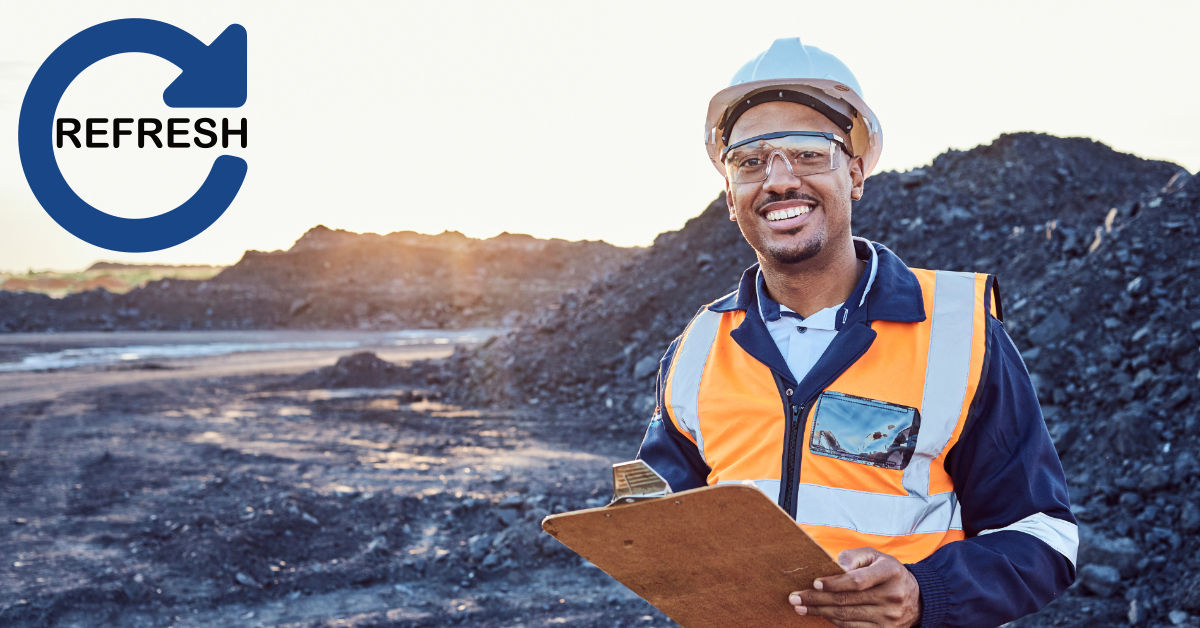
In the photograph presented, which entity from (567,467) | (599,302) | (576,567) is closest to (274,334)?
(599,302)

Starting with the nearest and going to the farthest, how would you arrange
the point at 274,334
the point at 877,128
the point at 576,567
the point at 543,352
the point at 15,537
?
1. the point at 877,128
2. the point at 576,567
3. the point at 15,537
4. the point at 543,352
5. the point at 274,334

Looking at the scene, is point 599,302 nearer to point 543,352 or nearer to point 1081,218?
point 543,352

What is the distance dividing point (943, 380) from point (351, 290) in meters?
45.1

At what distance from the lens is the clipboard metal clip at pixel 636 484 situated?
4.74 ft

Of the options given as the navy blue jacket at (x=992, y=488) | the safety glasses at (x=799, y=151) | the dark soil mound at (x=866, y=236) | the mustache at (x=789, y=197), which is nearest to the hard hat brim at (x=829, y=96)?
the safety glasses at (x=799, y=151)

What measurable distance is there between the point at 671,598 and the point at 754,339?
668 millimetres

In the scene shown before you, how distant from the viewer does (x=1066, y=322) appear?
8398 millimetres

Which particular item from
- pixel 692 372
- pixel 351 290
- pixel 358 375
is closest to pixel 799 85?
pixel 692 372

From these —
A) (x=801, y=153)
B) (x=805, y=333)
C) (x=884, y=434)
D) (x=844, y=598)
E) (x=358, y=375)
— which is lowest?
(x=358, y=375)

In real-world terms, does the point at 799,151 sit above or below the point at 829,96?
below

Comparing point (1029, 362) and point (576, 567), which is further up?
point (1029, 362)

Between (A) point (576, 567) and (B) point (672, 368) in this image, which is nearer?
(B) point (672, 368)

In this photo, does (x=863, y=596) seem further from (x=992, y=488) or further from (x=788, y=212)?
(x=788, y=212)

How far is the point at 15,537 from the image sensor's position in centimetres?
712
